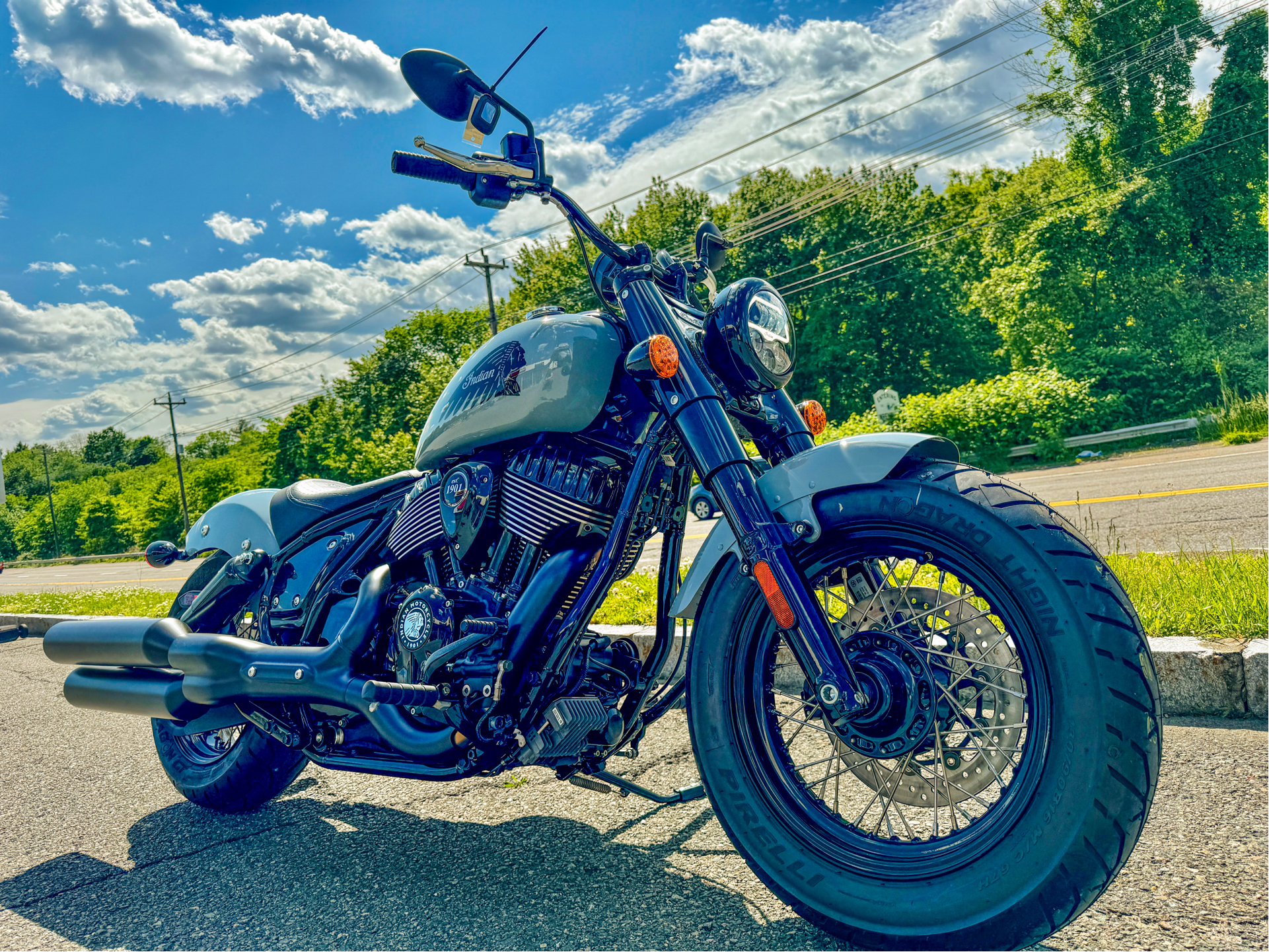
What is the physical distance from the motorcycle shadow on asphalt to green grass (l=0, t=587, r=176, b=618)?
6.08 metres

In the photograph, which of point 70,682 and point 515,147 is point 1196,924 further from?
point 70,682

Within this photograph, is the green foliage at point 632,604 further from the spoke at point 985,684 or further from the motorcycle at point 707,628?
the spoke at point 985,684

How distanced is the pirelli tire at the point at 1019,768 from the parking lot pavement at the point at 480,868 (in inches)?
8.6

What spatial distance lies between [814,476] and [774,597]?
303 mm

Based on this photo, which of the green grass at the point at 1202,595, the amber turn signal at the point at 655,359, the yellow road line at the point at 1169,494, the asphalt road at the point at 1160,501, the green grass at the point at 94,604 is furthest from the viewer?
the yellow road line at the point at 1169,494

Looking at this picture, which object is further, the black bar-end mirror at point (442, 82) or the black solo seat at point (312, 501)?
the black solo seat at point (312, 501)

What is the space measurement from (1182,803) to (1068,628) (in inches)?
50.6

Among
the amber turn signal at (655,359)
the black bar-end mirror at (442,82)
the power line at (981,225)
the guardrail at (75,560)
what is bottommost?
the guardrail at (75,560)

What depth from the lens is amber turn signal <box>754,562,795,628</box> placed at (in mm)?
1909

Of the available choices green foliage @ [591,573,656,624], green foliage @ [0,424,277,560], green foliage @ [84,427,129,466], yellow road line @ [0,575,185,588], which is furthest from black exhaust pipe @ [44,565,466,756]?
green foliage @ [84,427,129,466]

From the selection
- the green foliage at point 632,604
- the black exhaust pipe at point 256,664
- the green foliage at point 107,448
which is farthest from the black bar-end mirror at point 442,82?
the green foliage at point 107,448

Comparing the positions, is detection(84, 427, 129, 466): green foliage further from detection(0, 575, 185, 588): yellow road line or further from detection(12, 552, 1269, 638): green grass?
detection(12, 552, 1269, 638): green grass

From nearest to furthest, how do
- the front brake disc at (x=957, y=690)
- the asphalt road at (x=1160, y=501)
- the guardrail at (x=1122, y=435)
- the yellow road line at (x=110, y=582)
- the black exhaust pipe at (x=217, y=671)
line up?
the front brake disc at (x=957, y=690)
the black exhaust pipe at (x=217, y=671)
the asphalt road at (x=1160, y=501)
the guardrail at (x=1122, y=435)
the yellow road line at (x=110, y=582)

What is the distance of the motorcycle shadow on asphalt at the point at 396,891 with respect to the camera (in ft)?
6.66
